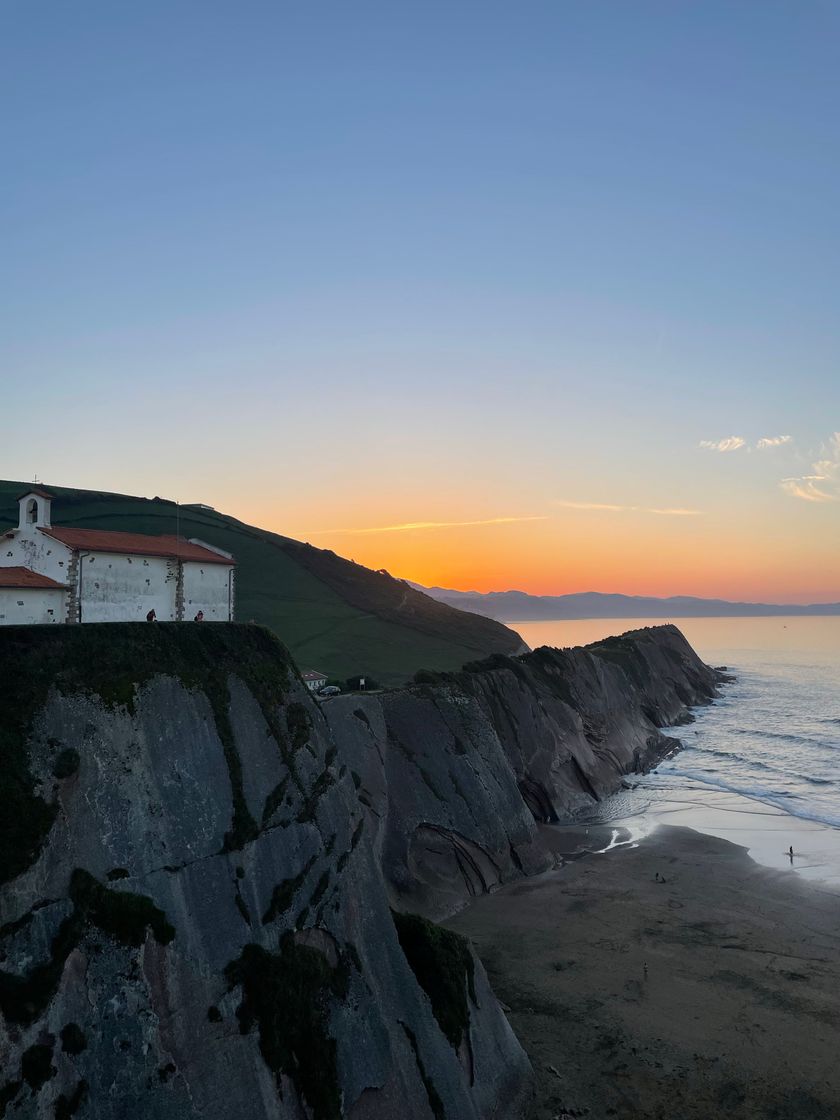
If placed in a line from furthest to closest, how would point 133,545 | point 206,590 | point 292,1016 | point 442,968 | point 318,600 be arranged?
point 318,600 → point 206,590 → point 133,545 → point 442,968 → point 292,1016

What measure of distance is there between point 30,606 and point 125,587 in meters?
5.21

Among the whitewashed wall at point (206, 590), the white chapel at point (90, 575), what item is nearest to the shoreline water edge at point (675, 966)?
the whitewashed wall at point (206, 590)

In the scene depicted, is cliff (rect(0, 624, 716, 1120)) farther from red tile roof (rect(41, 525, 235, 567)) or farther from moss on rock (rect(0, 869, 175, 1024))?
red tile roof (rect(41, 525, 235, 567))

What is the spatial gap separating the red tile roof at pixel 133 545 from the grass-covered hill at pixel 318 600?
47673mm

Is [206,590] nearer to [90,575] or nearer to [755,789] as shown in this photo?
[90,575]

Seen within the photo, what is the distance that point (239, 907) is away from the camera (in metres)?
18.2

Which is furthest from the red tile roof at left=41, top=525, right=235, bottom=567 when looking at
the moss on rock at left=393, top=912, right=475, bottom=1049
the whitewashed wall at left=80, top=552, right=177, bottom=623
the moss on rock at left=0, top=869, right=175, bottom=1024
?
the moss on rock at left=393, top=912, right=475, bottom=1049

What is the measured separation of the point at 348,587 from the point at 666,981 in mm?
108176

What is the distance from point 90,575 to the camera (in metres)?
31.9

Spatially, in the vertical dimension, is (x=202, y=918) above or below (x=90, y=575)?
below

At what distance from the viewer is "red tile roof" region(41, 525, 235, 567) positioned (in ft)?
104

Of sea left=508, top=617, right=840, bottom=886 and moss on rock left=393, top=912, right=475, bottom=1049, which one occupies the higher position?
moss on rock left=393, top=912, right=475, bottom=1049

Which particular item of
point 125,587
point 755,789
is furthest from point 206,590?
point 755,789

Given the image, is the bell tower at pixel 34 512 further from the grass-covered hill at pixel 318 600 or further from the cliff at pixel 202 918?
the grass-covered hill at pixel 318 600
